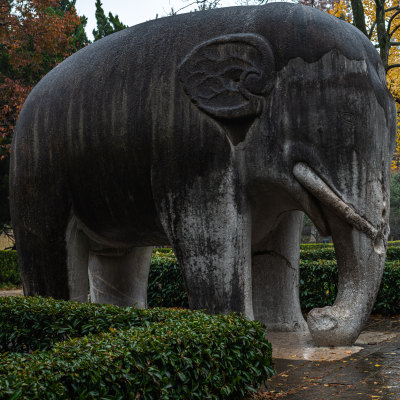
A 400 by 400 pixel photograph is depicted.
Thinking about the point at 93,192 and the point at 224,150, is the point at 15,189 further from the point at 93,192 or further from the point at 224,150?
the point at 224,150

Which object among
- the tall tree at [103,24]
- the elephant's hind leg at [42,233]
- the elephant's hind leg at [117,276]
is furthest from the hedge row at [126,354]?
the tall tree at [103,24]

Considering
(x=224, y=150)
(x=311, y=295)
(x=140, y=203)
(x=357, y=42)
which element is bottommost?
(x=311, y=295)

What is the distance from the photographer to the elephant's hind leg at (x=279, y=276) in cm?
615

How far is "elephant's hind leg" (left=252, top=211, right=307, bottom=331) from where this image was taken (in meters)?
6.15

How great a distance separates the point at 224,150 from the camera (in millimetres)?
4734

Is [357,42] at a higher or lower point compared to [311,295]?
higher

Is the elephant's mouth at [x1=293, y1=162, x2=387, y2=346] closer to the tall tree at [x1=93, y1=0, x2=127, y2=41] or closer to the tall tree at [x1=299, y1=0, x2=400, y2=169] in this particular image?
the tall tree at [x1=299, y1=0, x2=400, y2=169]

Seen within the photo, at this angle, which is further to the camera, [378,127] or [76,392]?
[378,127]

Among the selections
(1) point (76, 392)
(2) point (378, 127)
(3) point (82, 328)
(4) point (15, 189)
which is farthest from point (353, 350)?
(4) point (15, 189)

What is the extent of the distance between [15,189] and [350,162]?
3231 mm

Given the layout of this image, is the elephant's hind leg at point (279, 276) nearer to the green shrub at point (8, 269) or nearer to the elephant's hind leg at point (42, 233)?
the elephant's hind leg at point (42, 233)

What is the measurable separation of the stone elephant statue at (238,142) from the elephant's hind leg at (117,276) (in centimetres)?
128

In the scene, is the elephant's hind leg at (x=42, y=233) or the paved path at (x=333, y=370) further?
the elephant's hind leg at (x=42, y=233)

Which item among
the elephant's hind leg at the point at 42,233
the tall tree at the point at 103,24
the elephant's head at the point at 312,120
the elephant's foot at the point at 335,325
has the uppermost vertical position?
the tall tree at the point at 103,24
